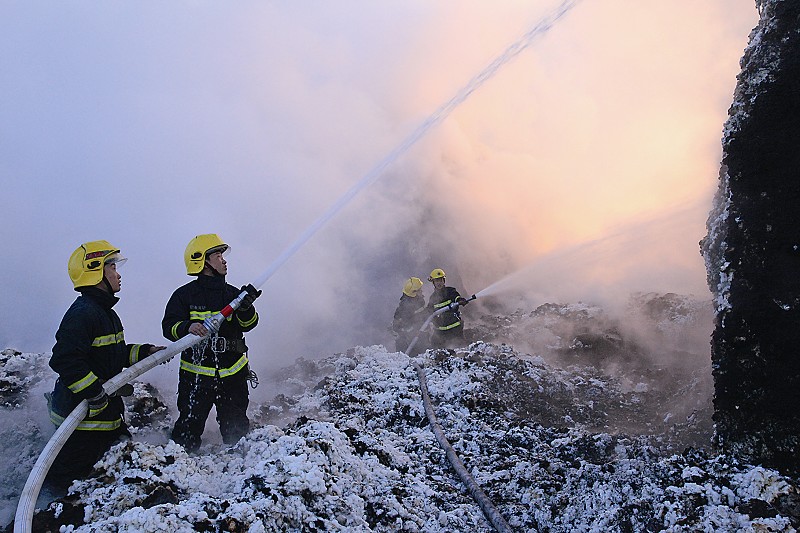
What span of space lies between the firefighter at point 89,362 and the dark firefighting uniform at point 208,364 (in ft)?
1.98

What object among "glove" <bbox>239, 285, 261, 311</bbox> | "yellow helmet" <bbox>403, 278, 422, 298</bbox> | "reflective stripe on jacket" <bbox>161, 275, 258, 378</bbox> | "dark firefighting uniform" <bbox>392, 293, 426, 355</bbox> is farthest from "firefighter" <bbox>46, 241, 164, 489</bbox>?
"yellow helmet" <bbox>403, 278, 422, 298</bbox>

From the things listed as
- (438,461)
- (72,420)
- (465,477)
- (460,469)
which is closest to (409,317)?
(438,461)

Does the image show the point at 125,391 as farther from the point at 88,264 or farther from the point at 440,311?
the point at 440,311

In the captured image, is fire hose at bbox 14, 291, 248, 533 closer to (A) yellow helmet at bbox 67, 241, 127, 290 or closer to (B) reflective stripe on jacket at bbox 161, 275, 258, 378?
(B) reflective stripe on jacket at bbox 161, 275, 258, 378

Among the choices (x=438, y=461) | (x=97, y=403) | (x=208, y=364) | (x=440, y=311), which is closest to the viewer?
(x=97, y=403)

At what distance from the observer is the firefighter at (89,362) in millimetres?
3883

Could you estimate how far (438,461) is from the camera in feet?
16.1

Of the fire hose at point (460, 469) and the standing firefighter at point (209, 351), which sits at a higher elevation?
the standing firefighter at point (209, 351)

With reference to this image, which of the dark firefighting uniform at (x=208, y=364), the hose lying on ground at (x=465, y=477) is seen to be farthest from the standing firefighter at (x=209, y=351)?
the hose lying on ground at (x=465, y=477)

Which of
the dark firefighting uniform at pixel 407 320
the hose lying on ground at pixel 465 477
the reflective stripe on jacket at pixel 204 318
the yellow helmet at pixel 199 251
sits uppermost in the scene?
the dark firefighting uniform at pixel 407 320

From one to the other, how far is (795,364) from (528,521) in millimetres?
2173

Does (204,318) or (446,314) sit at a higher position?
(446,314)

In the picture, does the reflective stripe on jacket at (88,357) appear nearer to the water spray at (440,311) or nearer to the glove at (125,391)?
the glove at (125,391)

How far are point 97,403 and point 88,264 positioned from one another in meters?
1.09
